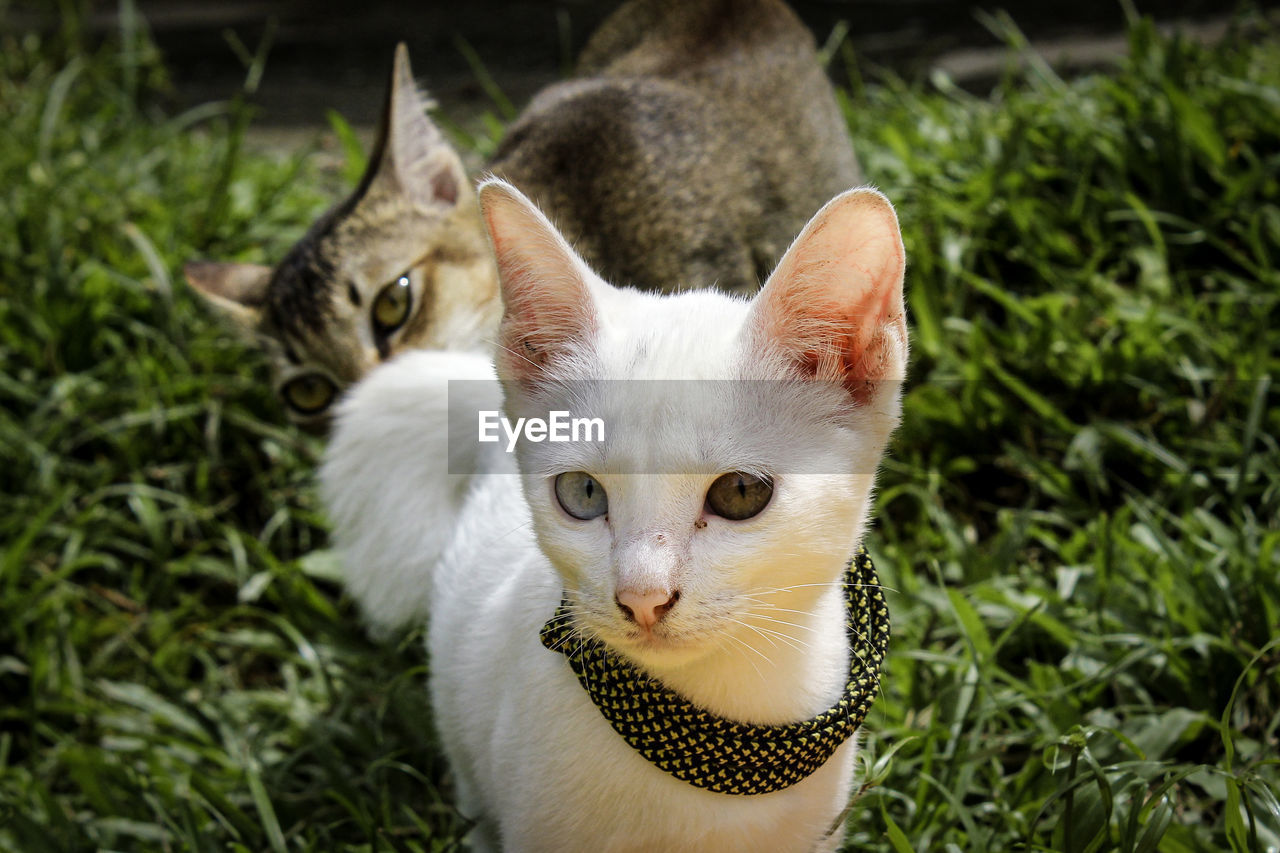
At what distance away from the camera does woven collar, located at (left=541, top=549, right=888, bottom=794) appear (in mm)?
1309

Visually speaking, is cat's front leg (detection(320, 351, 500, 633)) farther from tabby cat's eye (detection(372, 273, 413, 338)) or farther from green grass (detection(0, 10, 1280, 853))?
tabby cat's eye (detection(372, 273, 413, 338))

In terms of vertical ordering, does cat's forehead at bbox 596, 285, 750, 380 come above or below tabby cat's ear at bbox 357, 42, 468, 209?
above

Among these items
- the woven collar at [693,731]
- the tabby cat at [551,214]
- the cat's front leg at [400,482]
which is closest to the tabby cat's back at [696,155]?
the tabby cat at [551,214]

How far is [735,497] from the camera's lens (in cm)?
119

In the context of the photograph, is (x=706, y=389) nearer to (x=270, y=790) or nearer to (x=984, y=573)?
(x=984, y=573)

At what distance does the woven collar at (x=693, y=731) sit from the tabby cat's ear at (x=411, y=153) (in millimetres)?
1726

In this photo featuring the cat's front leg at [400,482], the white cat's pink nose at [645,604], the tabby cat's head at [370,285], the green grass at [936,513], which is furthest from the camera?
the tabby cat's head at [370,285]

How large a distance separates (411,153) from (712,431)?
75.0 inches

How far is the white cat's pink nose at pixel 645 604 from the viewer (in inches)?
43.6

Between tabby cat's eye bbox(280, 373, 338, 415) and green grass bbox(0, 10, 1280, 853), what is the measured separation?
135mm

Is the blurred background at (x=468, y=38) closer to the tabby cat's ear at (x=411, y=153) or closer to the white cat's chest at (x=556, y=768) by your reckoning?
the tabby cat's ear at (x=411, y=153)

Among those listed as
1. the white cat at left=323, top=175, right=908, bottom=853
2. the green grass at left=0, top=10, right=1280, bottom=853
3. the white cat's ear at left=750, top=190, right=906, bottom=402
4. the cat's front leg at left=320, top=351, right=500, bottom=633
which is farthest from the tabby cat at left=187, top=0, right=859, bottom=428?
the white cat's ear at left=750, top=190, right=906, bottom=402

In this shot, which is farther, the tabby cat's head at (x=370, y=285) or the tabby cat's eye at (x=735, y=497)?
the tabby cat's head at (x=370, y=285)

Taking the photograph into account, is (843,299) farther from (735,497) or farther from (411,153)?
(411,153)
